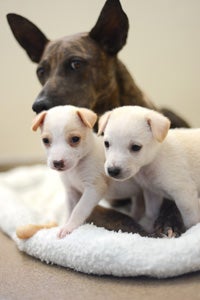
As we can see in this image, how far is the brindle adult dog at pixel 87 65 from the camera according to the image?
174cm

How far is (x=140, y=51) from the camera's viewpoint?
1.79 m

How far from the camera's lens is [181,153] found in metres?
1.38

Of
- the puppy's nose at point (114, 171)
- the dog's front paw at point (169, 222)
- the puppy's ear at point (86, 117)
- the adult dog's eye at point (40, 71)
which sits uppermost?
the puppy's ear at point (86, 117)

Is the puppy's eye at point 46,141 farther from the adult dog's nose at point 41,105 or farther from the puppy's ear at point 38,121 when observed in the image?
the adult dog's nose at point 41,105

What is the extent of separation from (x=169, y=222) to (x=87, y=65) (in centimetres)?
73

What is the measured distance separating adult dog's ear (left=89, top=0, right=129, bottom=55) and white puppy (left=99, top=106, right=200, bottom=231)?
59 centimetres

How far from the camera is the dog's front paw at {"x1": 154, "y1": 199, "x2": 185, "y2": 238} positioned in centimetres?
141

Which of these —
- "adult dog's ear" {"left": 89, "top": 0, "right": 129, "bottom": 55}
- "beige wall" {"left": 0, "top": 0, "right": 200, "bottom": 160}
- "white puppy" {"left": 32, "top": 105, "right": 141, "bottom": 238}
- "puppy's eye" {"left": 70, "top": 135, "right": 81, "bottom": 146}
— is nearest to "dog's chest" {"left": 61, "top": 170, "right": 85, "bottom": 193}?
"white puppy" {"left": 32, "top": 105, "right": 141, "bottom": 238}

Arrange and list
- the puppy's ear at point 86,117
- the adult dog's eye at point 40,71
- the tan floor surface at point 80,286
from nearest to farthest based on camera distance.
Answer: the tan floor surface at point 80,286
the puppy's ear at point 86,117
the adult dog's eye at point 40,71

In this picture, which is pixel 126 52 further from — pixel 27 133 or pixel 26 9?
pixel 27 133

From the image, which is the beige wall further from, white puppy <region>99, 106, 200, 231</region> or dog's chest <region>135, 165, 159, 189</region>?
dog's chest <region>135, 165, 159, 189</region>

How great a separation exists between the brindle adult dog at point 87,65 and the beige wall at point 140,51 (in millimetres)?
43

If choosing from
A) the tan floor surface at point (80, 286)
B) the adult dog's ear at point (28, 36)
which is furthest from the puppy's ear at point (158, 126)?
the adult dog's ear at point (28, 36)

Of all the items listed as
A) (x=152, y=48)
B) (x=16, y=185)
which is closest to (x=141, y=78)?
(x=152, y=48)
